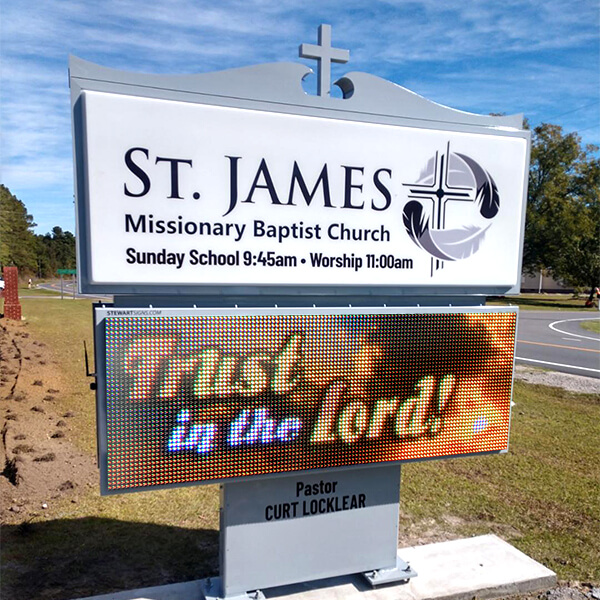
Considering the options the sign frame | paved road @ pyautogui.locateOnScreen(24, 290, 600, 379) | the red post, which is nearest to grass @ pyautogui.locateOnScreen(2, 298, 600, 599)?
the sign frame

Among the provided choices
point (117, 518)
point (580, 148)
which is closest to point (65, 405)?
point (117, 518)

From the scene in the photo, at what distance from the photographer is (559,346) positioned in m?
16.9

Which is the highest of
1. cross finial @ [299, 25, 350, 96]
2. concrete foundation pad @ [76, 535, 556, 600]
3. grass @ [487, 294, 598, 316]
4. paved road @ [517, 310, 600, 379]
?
cross finial @ [299, 25, 350, 96]

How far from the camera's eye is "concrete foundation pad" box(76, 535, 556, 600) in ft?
13.2

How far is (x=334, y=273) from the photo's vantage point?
369cm

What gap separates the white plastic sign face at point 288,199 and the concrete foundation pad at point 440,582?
2.31 m

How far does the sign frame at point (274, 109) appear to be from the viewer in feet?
10.2

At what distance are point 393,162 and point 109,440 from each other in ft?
8.27

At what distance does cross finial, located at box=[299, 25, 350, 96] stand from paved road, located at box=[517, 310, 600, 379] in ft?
36.9

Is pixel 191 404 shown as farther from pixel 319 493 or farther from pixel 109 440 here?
pixel 319 493

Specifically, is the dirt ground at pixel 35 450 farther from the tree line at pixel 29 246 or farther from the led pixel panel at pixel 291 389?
the tree line at pixel 29 246

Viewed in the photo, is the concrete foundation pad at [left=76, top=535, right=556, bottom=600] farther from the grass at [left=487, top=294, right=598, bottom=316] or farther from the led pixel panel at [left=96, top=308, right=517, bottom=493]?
the grass at [left=487, top=294, right=598, bottom=316]

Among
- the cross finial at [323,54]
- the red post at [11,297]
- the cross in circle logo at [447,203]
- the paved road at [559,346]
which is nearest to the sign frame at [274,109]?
the cross finial at [323,54]

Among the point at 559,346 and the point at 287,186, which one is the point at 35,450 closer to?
the point at 287,186
